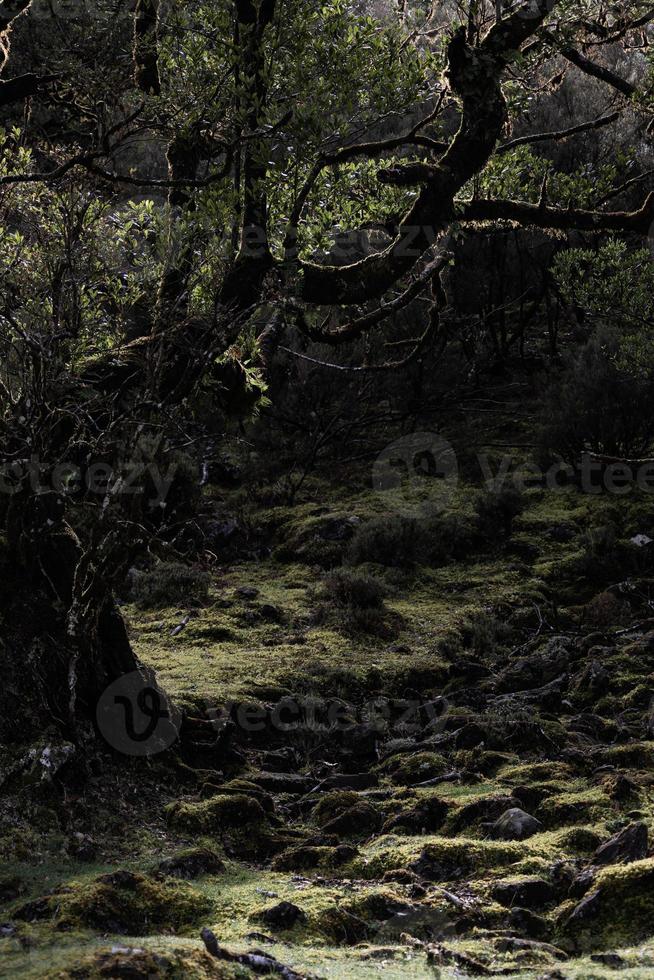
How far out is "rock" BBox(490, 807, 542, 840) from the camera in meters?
5.18

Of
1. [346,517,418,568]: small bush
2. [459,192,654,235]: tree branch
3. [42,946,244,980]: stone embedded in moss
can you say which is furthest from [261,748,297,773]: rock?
[346,517,418,568]: small bush

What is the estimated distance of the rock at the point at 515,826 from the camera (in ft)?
17.0

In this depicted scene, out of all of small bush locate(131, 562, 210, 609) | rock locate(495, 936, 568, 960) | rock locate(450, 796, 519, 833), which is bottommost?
rock locate(450, 796, 519, 833)

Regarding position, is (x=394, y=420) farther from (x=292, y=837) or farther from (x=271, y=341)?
(x=292, y=837)

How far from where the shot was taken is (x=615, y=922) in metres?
3.85

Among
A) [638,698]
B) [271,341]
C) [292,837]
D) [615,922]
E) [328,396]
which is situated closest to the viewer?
[615,922]

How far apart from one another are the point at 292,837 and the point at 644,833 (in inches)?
74.8

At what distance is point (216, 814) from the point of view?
5539mm

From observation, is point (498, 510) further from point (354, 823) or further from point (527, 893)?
point (527, 893)

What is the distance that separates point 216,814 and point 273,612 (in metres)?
5.69

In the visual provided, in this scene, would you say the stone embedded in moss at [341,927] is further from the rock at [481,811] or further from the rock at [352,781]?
the rock at [352,781]

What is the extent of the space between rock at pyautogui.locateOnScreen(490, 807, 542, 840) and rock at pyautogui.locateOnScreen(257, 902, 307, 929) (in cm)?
148

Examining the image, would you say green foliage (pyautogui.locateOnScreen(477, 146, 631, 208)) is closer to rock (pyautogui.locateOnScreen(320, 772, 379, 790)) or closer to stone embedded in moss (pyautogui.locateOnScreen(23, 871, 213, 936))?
rock (pyautogui.locateOnScreen(320, 772, 379, 790))

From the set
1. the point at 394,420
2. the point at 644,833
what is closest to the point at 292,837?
the point at 644,833
